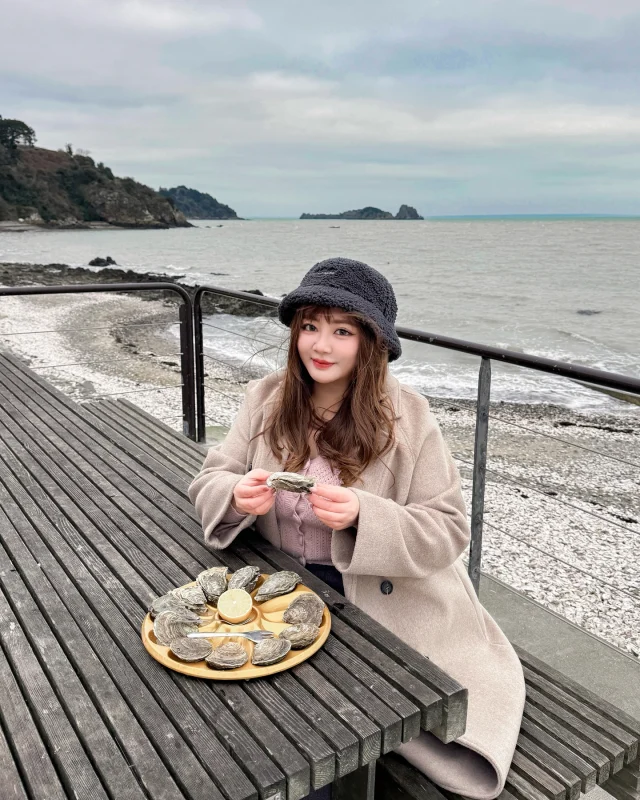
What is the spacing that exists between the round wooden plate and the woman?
179mm

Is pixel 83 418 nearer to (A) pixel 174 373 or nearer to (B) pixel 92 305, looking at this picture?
(A) pixel 174 373

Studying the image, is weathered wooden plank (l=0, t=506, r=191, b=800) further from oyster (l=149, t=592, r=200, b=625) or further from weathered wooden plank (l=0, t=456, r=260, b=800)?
oyster (l=149, t=592, r=200, b=625)

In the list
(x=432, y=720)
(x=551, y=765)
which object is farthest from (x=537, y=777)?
(x=432, y=720)

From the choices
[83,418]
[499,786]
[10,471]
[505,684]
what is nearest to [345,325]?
[505,684]

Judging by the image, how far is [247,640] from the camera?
146 centimetres

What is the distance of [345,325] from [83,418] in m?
1.93

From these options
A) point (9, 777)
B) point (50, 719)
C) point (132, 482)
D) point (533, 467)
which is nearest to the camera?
point (9, 777)

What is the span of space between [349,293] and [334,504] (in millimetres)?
529

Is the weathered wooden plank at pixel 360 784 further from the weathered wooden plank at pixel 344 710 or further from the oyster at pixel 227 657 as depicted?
the oyster at pixel 227 657

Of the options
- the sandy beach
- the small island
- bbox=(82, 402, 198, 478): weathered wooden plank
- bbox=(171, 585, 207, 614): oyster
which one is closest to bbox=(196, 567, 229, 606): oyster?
bbox=(171, 585, 207, 614): oyster

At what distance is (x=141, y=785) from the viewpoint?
1110mm

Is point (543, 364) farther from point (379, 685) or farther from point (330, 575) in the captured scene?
point (379, 685)

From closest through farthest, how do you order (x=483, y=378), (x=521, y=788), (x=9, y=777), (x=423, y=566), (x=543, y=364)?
(x=9, y=777) < (x=521, y=788) < (x=423, y=566) < (x=543, y=364) < (x=483, y=378)

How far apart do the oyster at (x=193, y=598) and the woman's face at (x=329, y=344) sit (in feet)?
2.02
